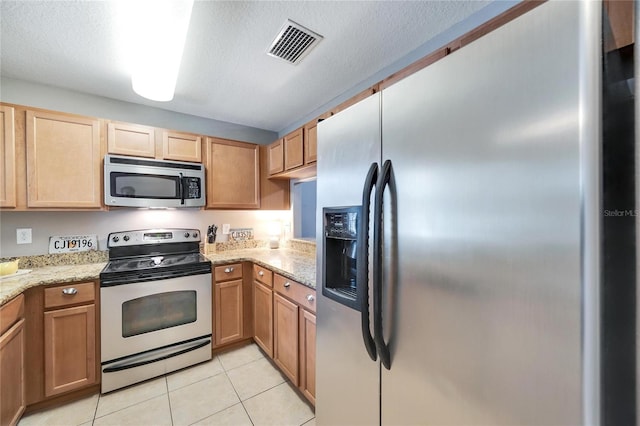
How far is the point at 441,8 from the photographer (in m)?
1.39

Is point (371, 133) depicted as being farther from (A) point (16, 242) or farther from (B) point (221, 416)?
(A) point (16, 242)

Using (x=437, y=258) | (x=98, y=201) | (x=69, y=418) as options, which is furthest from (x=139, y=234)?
(x=437, y=258)

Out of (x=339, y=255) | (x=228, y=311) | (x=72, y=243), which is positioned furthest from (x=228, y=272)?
(x=339, y=255)

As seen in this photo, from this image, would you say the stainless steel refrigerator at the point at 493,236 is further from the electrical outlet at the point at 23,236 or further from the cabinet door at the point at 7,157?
the electrical outlet at the point at 23,236

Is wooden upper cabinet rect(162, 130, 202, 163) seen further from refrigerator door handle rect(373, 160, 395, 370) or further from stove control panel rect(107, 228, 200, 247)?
refrigerator door handle rect(373, 160, 395, 370)

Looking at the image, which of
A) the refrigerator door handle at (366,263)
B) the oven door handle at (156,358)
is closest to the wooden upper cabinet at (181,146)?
the oven door handle at (156,358)

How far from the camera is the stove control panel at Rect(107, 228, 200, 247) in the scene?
2402 mm

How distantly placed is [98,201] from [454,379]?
8.95ft

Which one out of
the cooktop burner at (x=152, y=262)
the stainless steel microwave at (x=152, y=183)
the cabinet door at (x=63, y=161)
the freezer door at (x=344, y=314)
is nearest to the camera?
the freezer door at (x=344, y=314)

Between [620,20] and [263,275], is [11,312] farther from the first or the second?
[620,20]

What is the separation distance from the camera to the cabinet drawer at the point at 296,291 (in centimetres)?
164

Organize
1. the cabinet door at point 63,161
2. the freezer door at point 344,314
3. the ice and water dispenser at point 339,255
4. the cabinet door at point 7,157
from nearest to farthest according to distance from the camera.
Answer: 1. the freezer door at point 344,314
2. the ice and water dispenser at point 339,255
3. the cabinet door at point 7,157
4. the cabinet door at point 63,161

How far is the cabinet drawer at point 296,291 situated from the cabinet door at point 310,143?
1.03 meters

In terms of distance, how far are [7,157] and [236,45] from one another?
72.6 inches
